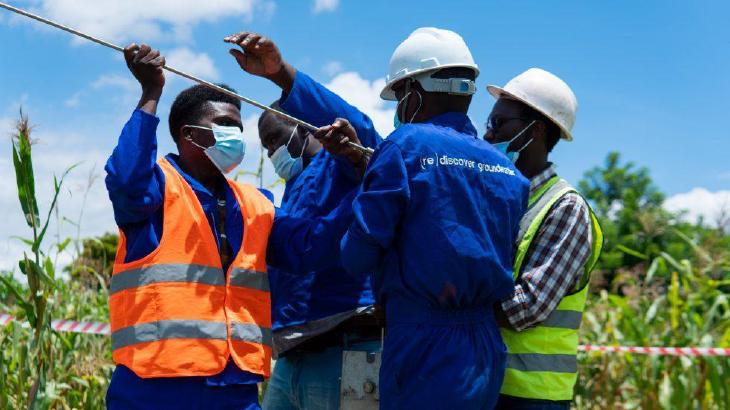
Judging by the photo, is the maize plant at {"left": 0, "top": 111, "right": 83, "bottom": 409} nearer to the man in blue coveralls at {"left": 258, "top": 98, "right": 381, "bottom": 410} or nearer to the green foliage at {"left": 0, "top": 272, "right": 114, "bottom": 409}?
the green foliage at {"left": 0, "top": 272, "right": 114, "bottom": 409}

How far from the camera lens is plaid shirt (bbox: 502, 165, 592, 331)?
293 cm

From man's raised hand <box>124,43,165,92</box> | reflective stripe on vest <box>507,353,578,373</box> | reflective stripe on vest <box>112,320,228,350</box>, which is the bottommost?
reflective stripe on vest <box>507,353,578,373</box>

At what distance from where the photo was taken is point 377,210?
2.64 m

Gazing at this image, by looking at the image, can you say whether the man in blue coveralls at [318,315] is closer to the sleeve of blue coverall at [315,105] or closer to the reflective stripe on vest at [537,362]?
the sleeve of blue coverall at [315,105]

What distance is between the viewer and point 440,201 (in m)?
2.70

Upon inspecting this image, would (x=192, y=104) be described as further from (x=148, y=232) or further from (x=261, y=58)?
(x=148, y=232)

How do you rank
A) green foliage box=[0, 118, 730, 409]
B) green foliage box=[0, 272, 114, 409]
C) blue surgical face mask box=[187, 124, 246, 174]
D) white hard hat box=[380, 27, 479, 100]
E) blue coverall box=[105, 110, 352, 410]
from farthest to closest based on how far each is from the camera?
green foliage box=[0, 118, 730, 409] < green foliage box=[0, 272, 114, 409] < blue surgical face mask box=[187, 124, 246, 174] < white hard hat box=[380, 27, 479, 100] < blue coverall box=[105, 110, 352, 410]

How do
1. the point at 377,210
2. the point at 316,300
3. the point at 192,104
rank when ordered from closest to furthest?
the point at 377,210 → the point at 192,104 → the point at 316,300

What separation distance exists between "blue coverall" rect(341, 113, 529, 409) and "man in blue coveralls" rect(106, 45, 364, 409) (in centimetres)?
49

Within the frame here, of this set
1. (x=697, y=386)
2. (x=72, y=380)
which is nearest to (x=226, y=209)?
(x=72, y=380)

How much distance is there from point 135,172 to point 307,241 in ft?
2.29

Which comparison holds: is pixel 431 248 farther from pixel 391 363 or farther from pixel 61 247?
pixel 61 247

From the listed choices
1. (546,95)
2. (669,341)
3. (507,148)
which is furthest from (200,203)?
(669,341)

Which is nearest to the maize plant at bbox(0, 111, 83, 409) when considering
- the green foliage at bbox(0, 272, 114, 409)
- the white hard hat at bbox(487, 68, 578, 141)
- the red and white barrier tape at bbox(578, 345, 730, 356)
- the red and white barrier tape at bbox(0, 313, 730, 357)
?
the green foliage at bbox(0, 272, 114, 409)
